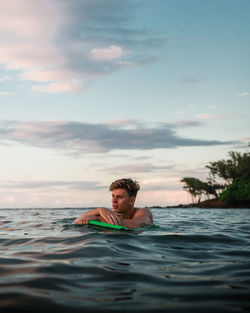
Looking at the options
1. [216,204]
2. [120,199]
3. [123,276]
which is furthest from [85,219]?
[216,204]

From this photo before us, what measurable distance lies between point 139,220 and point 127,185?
88 cm

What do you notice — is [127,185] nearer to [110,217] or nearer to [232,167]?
[110,217]

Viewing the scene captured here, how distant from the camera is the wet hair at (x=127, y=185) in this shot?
7879 mm

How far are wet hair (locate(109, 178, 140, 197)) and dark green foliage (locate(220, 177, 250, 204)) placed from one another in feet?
182

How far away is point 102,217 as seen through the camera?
7562 mm

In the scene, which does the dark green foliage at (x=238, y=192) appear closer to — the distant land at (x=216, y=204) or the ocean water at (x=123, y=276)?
the distant land at (x=216, y=204)

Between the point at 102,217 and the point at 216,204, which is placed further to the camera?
the point at 216,204

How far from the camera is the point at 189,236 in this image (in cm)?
667

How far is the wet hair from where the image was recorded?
788cm

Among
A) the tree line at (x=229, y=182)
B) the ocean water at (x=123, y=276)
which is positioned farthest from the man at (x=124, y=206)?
the tree line at (x=229, y=182)

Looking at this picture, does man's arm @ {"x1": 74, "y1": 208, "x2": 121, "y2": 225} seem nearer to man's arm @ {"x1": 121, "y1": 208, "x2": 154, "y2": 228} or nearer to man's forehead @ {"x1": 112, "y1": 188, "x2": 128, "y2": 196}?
man's arm @ {"x1": 121, "y1": 208, "x2": 154, "y2": 228}

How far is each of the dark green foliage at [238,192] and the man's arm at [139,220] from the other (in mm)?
54877

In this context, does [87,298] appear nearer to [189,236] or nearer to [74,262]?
[74,262]

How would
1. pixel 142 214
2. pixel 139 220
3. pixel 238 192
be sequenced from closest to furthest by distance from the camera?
1. pixel 139 220
2. pixel 142 214
3. pixel 238 192
